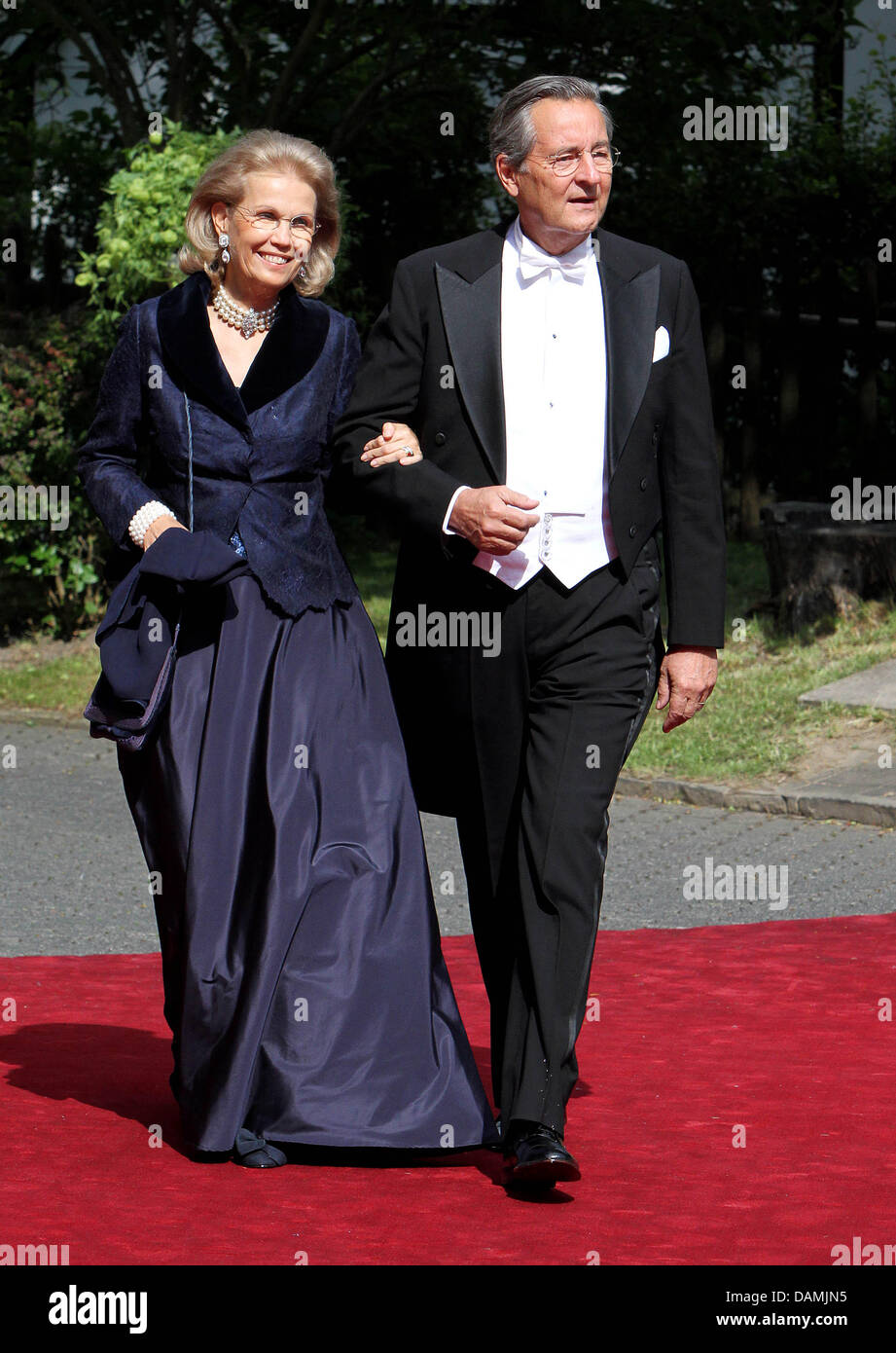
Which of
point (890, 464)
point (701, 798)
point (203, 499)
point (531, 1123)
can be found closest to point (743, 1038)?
point (531, 1123)

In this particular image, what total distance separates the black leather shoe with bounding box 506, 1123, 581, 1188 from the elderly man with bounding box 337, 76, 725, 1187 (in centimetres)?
1

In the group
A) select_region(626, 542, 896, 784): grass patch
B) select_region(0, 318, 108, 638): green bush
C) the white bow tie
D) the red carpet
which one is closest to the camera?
the red carpet

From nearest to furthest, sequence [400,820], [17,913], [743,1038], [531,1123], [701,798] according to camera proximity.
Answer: [531,1123] < [400,820] < [743,1038] < [17,913] < [701,798]

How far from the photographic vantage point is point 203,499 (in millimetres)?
4340

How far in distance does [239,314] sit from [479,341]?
1.90 feet

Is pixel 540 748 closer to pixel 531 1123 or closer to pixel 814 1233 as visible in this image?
pixel 531 1123

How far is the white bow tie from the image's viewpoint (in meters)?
4.17

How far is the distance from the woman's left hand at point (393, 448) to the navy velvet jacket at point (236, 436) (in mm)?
253

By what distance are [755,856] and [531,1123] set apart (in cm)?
375

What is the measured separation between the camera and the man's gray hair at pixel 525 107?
4098mm

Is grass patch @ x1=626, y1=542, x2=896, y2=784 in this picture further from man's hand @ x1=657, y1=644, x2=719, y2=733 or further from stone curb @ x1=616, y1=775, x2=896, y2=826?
man's hand @ x1=657, y1=644, x2=719, y2=733

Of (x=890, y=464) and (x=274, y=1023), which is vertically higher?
(x=890, y=464)

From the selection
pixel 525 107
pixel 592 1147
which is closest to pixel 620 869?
pixel 592 1147

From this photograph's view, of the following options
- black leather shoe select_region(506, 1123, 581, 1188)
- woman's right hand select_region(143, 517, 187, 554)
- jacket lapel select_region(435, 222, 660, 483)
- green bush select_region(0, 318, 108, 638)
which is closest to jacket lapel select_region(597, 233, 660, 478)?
jacket lapel select_region(435, 222, 660, 483)
